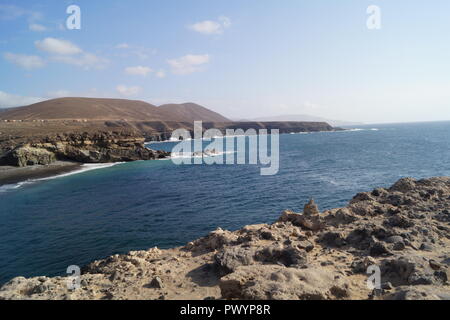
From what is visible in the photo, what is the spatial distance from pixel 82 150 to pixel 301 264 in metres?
59.9

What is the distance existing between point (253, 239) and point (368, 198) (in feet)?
27.2

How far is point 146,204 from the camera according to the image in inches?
983

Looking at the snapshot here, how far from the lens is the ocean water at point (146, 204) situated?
15.9 m

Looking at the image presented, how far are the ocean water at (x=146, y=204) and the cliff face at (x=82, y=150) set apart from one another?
54.0 ft

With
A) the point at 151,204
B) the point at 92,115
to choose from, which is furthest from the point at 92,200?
the point at 92,115

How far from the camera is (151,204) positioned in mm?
24922

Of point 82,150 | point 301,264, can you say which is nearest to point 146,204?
point 301,264

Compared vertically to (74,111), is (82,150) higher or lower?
lower

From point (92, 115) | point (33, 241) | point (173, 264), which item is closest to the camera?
point (173, 264)

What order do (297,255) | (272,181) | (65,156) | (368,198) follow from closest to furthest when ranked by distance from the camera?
(297,255), (368,198), (272,181), (65,156)

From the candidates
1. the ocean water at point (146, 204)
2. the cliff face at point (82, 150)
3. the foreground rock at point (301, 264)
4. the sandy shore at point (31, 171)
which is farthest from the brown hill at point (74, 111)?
the foreground rock at point (301, 264)

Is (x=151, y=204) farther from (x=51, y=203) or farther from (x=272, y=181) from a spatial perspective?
(x=272, y=181)

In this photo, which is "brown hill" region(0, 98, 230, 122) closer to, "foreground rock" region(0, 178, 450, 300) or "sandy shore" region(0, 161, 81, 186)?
"sandy shore" region(0, 161, 81, 186)

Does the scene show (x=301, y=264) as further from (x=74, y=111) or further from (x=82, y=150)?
(x=74, y=111)
